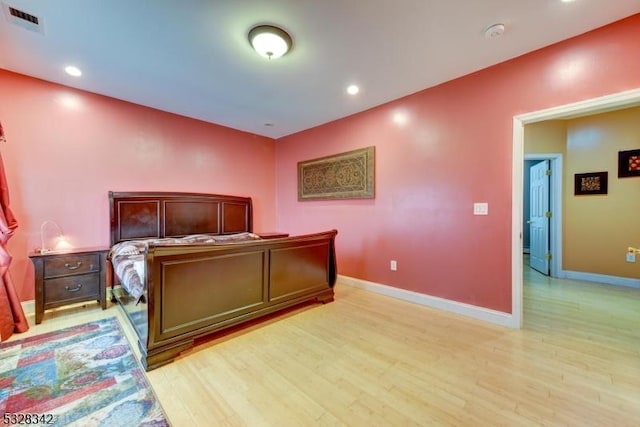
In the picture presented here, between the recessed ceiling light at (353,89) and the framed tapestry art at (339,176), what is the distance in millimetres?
841

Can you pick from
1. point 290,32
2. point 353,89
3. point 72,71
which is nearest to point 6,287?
point 72,71

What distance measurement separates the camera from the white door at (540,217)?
4672 mm

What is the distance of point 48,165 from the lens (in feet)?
10.0

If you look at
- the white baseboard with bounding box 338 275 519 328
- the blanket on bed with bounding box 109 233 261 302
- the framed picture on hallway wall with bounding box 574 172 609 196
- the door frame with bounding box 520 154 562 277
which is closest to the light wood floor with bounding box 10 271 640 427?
the white baseboard with bounding box 338 275 519 328

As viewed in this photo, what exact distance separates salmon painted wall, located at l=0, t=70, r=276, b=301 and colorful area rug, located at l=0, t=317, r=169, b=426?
1.34 m

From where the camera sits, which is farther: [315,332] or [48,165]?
[48,165]

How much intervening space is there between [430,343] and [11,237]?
458 centimetres

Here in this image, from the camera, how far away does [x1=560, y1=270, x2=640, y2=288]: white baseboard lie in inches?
151

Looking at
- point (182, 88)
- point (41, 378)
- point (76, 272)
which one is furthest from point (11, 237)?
point (182, 88)

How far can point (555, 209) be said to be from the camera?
4.53m

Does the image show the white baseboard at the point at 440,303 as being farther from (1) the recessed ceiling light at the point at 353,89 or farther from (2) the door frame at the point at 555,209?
(2) the door frame at the point at 555,209

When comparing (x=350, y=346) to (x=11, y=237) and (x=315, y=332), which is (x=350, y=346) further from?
(x=11, y=237)

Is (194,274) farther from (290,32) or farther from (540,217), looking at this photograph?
(540,217)

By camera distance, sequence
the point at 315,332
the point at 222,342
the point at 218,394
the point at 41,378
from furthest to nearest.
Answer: the point at 315,332 < the point at 222,342 < the point at 41,378 < the point at 218,394
